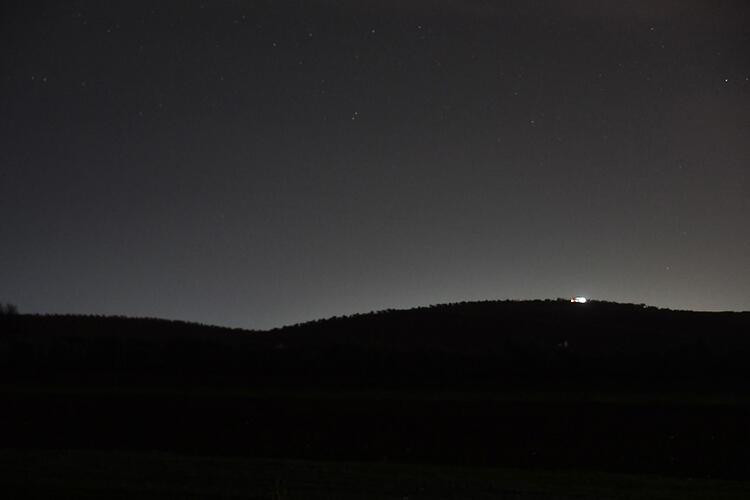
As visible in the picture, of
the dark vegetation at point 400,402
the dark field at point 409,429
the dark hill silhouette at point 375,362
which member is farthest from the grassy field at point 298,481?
the dark hill silhouette at point 375,362

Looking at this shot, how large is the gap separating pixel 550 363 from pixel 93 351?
18.7 meters

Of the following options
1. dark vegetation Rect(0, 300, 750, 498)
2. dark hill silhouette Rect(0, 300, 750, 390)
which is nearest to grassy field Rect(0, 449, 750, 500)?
dark vegetation Rect(0, 300, 750, 498)

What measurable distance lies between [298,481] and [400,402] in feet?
45.7

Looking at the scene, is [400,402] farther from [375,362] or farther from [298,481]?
[298,481]

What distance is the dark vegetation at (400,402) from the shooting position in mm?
24594

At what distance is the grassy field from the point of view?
16828 mm

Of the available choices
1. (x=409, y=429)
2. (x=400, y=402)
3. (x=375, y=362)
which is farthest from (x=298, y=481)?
(x=375, y=362)

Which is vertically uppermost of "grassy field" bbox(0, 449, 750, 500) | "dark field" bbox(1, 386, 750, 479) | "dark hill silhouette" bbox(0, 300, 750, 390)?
"dark hill silhouette" bbox(0, 300, 750, 390)

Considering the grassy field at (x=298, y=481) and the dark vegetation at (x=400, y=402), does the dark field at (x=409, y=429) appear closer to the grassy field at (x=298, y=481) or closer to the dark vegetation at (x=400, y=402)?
the dark vegetation at (x=400, y=402)

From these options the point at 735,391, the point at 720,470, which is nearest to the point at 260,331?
the point at 735,391

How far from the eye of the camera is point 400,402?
31.8 metres

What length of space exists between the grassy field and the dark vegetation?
1155mm

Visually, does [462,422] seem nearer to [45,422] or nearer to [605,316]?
[45,422]

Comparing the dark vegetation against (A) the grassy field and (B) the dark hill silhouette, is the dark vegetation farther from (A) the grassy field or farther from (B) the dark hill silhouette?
(A) the grassy field
